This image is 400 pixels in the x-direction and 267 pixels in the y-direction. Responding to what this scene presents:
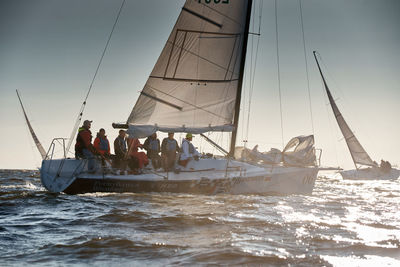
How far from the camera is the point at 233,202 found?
1141 cm

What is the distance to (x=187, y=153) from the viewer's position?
13.9 m

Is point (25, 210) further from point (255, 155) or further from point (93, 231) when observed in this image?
point (255, 155)

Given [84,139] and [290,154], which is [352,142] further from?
[84,139]

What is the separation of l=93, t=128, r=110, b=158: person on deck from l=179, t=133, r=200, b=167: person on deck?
7.87ft

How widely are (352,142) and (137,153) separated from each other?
108 ft

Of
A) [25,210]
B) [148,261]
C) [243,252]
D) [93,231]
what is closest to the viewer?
[148,261]

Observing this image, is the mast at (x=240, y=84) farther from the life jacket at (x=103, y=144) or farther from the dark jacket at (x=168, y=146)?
the life jacket at (x=103, y=144)

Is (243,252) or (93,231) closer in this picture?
(243,252)

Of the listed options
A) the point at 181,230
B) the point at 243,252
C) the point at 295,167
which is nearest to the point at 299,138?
the point at 295,167

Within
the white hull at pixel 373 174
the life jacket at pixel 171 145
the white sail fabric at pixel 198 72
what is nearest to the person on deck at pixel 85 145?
the life jacket at pixel 171 145

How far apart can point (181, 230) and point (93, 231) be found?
1.41 meters

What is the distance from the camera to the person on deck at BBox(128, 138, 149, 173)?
1319 cm

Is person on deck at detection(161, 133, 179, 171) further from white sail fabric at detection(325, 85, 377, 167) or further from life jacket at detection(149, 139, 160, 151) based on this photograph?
white sail fabric at detection(325, 85, 377, 167)

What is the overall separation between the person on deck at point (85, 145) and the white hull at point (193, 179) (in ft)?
0.96
